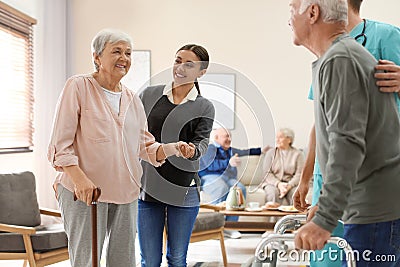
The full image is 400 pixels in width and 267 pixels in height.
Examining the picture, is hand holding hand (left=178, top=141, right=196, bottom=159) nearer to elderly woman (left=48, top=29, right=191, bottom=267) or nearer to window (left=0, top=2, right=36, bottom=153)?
elderly woman (left=48, top=29, right=191, bottom=267)

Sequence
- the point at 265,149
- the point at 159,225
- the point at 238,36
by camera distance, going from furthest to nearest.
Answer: the point at 238,36, the point at 159,225, the point at 265,149

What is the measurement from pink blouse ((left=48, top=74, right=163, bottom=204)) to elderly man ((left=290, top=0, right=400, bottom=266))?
3.45ft

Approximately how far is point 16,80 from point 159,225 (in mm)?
2867

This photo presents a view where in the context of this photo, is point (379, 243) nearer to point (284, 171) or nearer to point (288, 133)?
point (284, 171)

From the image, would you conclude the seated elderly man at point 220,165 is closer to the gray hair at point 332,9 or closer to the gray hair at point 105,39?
the gray hair at point 105,39

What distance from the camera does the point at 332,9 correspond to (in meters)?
1.49

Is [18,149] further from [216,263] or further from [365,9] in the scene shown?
[365,9]

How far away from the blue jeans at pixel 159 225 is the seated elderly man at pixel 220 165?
0.08m

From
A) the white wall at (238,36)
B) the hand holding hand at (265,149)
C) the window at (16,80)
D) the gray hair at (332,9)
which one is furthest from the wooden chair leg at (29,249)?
the white wall at (238,36)

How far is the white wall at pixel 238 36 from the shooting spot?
Answer: 6.60 metres

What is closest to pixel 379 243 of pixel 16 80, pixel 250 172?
pixel 250 172

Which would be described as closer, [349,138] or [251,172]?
[349,138]

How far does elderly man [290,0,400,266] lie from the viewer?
134 cm

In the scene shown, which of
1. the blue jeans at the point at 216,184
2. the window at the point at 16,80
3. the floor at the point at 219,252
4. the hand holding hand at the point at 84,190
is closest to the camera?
the hand holding hand at the point at 84,190
